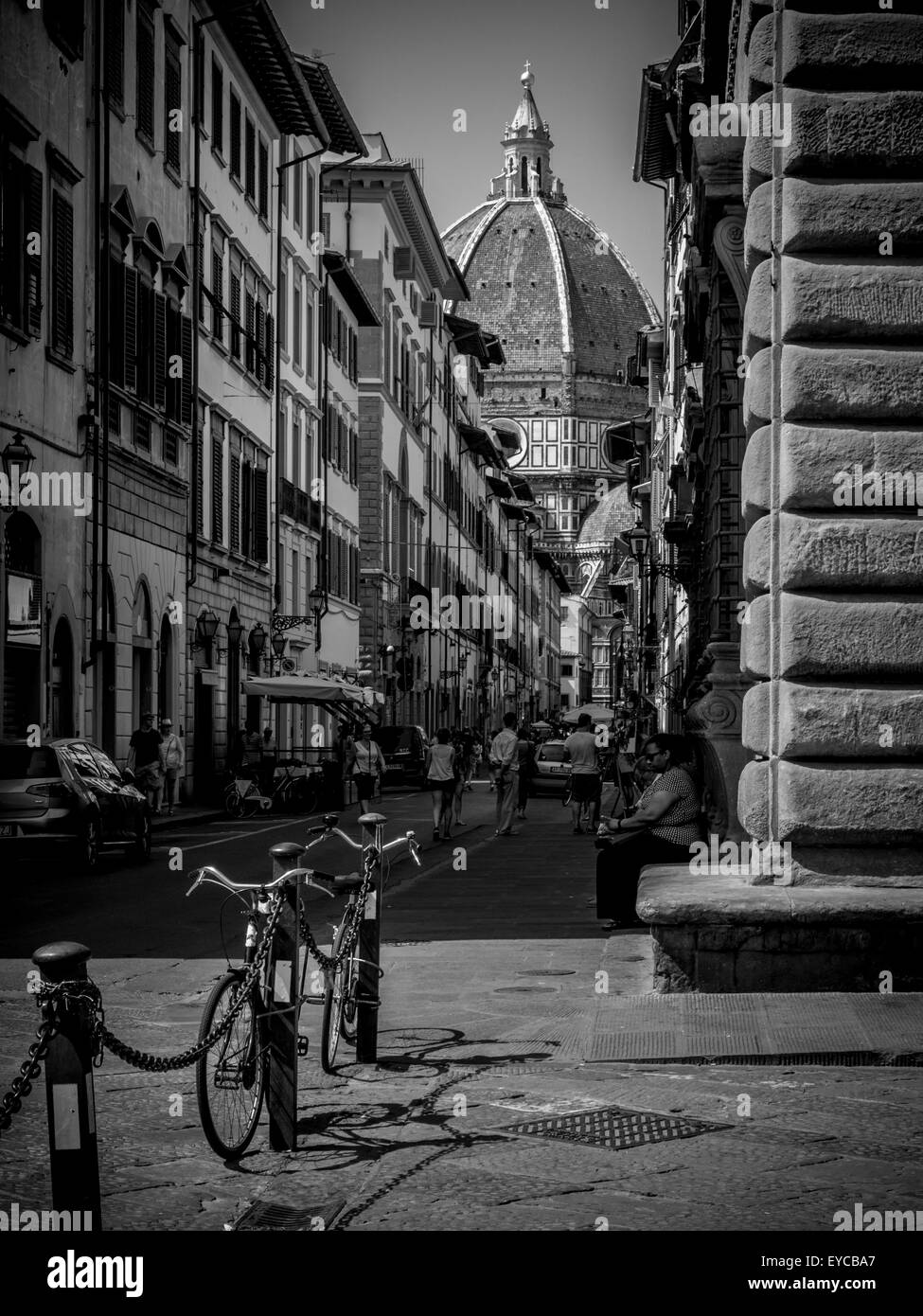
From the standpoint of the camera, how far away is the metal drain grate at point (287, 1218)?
5.95 m

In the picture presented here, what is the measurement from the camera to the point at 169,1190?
21.2 ft

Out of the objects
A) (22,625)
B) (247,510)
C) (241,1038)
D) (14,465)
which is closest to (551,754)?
(247,510)

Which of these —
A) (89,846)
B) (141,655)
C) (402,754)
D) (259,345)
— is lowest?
(402,754)

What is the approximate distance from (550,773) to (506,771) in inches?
761

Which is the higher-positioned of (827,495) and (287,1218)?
(827,495)

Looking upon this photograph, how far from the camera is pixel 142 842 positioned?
22344mm

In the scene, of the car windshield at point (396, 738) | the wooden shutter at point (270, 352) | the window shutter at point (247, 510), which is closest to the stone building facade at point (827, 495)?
the window shutter at point (247, 510)

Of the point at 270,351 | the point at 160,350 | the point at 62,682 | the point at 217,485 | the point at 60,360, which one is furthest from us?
the point at 270,351

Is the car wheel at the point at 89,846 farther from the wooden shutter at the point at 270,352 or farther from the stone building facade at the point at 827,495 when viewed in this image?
the wooden shutter at the point at 270,352

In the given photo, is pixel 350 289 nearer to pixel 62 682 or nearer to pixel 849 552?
pixel 62 682

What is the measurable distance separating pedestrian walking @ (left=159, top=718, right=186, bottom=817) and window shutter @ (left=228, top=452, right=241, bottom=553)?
7.66 meters

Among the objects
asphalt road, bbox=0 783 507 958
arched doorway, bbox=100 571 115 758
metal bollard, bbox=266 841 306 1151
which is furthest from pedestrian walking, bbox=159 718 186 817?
metal bollard, bbox=266 841 306 1151

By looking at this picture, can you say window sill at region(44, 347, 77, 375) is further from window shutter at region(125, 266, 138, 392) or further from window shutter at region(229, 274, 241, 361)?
window shutter at region(229, 274, 241, 361)
